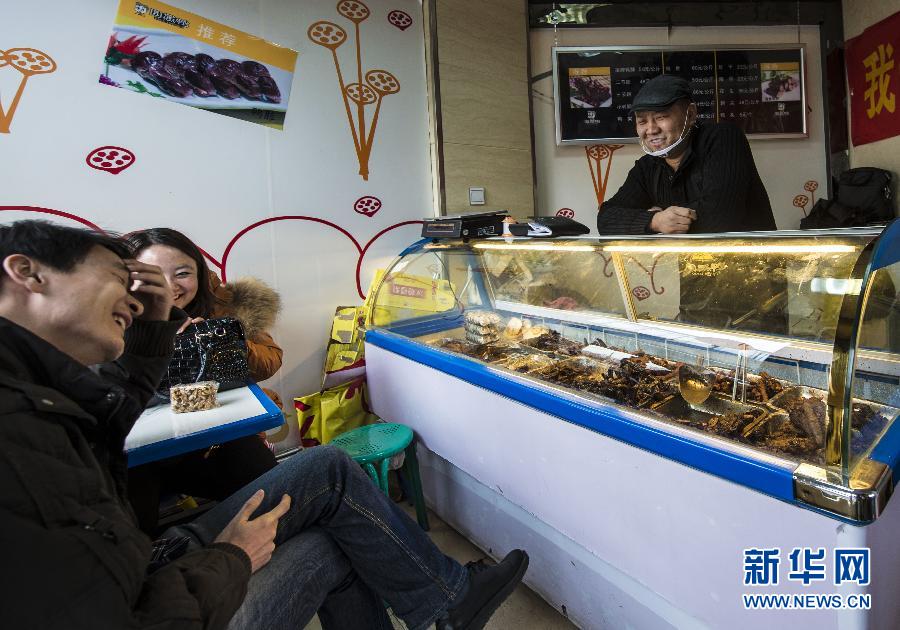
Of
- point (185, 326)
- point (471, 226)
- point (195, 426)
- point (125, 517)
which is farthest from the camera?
point (471, 226)

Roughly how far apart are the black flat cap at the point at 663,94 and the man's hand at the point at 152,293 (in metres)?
2.05

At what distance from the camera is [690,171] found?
2.57m

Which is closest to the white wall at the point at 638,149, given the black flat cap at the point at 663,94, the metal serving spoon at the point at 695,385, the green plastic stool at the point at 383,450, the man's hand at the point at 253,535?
the black flat cap at the point at 663,94

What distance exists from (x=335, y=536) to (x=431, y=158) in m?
3.13

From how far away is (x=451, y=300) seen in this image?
10.4ft

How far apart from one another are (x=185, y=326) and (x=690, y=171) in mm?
2355

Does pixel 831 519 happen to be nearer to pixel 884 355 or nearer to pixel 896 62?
pixel 884 355

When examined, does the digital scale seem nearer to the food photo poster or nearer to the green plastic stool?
the green plastic stool

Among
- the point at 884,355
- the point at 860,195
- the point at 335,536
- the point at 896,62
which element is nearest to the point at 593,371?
the point at 884,355

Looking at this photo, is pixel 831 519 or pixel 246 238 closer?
pixel 831 519

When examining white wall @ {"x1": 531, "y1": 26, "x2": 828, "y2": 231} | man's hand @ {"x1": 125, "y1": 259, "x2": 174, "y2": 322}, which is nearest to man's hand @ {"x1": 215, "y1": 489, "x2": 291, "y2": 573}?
man's hand @ {"x1": 125, "y1": 259, "x2": 174, "y2": 322}

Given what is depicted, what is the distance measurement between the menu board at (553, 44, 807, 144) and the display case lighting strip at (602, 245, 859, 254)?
2.60 metres

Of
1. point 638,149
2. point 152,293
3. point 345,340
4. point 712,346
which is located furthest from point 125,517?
point 638,149

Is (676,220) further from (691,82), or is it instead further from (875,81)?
(875,81)
